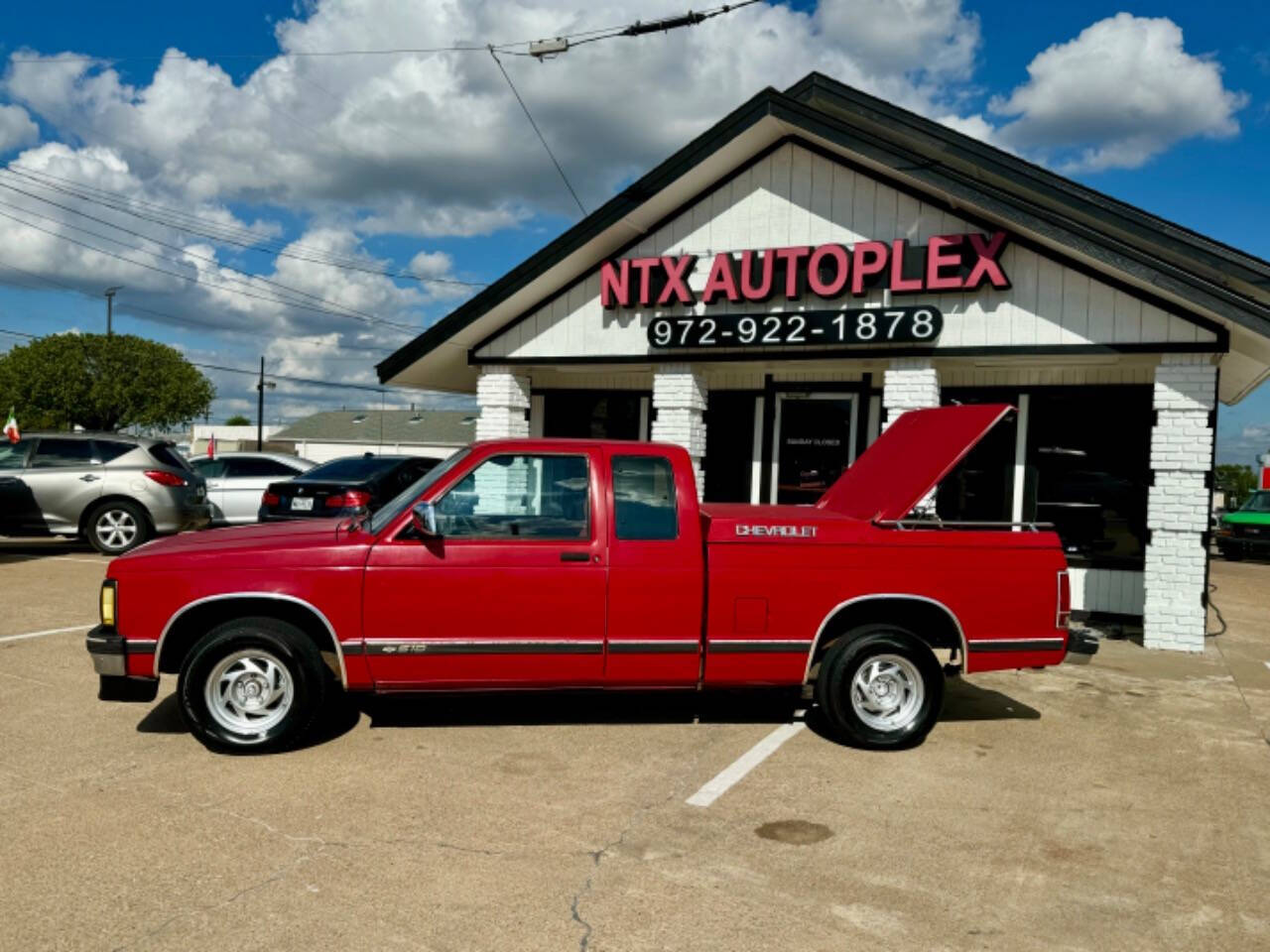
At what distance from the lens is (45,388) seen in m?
56.6

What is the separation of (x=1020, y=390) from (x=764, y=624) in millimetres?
7351

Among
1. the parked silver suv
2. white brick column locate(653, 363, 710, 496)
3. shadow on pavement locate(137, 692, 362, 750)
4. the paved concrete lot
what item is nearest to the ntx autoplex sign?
white brick column locate(653, 363, 710, 496)

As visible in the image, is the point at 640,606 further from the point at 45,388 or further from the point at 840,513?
the point at 45,388

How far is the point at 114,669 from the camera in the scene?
17.1 feet

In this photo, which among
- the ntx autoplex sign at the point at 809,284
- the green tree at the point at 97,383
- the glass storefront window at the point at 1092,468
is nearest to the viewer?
the ntx autoplex sign at the point at 809,284

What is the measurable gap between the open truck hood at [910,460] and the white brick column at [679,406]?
4.78 metres

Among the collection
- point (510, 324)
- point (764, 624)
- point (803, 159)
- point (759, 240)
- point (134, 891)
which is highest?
point (803, 159)

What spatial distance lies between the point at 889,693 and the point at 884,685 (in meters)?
0.06

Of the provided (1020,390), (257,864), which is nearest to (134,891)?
(257,864)

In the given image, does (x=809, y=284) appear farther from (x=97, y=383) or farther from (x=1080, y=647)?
(x=97, y=383)

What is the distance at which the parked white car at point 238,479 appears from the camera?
1608cm

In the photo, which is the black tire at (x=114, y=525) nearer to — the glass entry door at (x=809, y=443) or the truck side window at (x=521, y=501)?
the glass entry door at (x=809, y=443)

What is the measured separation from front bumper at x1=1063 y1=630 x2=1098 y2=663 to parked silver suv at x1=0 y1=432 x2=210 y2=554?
458 inches

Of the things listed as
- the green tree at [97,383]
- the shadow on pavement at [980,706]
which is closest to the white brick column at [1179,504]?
the shadow on pavement at [980,706]
